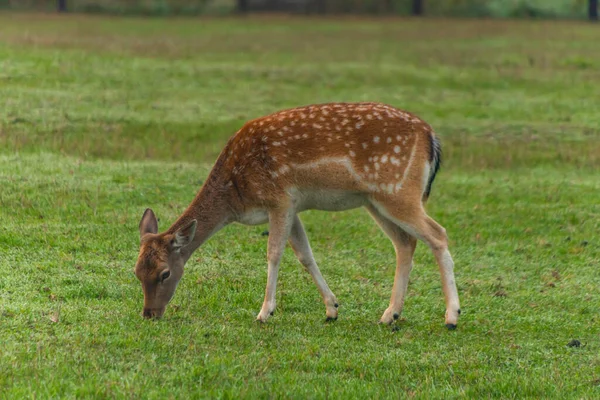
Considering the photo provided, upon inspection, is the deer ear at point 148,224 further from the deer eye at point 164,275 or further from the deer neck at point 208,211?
the deer eye at point 164,275

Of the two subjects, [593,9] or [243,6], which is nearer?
[593,9]

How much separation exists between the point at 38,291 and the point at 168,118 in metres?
10.2

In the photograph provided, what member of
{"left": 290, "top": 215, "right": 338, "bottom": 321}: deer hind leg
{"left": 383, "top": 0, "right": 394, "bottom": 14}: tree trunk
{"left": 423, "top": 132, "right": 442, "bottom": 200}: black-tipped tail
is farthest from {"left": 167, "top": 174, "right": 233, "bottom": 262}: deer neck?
{"left": 383, "top": 0, "right": 394, "bottom": 14}: tree trunk

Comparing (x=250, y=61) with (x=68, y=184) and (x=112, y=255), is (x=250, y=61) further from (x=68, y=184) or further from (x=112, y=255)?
(x=112, y=255)

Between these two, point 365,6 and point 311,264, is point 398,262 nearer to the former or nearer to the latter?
point 311,264

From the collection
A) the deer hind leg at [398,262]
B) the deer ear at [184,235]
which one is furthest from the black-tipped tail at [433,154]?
the deer ear at [184,235]

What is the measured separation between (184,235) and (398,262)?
1.93 meters

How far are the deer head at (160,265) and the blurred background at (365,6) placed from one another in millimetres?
36044

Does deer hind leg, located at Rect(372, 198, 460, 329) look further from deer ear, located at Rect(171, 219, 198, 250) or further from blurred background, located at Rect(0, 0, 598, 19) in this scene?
blurred background, located at Rect(0, 0, 598, 19)

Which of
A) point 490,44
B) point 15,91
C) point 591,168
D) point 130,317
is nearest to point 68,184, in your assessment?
point 130,317

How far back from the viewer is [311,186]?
28.8 feet

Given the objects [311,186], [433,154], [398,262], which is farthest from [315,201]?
[433,154]

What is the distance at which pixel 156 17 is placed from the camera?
4088cm

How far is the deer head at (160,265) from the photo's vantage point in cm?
843
